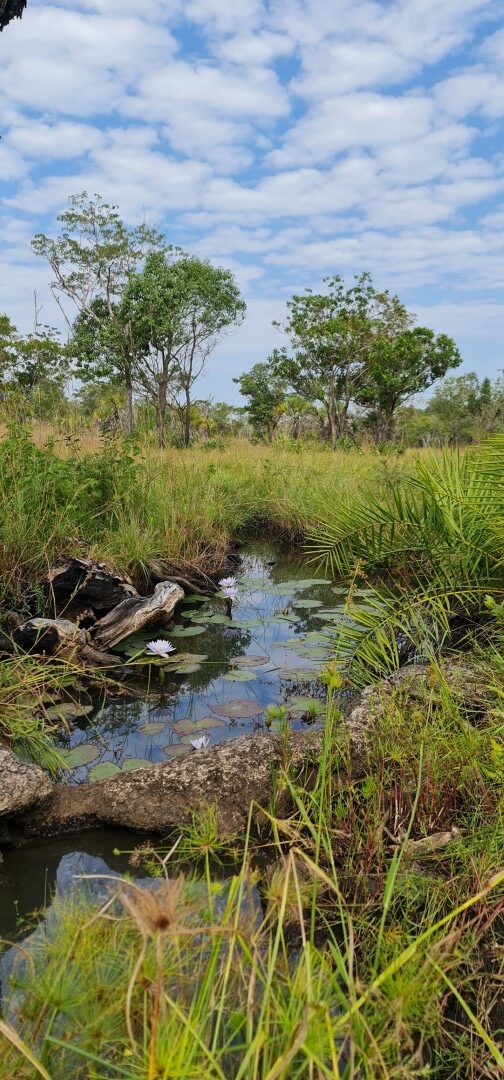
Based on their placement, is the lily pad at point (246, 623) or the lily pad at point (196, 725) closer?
the lily pad at point (196, 725)

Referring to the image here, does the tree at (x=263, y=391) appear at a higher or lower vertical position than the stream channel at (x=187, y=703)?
higher

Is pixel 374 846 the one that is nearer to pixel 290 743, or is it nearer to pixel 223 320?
pixel 290 743

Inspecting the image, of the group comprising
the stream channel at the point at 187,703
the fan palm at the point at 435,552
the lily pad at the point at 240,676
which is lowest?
the stream channel at the point at 187,703

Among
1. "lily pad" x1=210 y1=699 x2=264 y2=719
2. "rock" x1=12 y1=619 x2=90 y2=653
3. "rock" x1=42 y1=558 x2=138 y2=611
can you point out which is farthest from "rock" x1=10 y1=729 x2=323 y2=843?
"rock" x1=42 y1=558 x2=138 y2=611

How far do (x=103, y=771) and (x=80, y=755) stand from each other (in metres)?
0.23

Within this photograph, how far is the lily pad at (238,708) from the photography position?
11.5ft

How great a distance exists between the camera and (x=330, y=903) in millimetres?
1922

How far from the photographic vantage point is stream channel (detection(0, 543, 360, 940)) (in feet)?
7.58

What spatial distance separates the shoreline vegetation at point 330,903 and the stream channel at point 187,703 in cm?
26

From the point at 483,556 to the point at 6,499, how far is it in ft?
10.9

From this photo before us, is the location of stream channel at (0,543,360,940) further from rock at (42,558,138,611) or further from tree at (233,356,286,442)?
tree at (233,356,286,442)

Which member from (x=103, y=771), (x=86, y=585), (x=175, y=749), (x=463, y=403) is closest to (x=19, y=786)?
(x=103, y=771)

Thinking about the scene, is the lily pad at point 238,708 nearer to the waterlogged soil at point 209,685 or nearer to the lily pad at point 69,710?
the waterlogged soil at point 209,685

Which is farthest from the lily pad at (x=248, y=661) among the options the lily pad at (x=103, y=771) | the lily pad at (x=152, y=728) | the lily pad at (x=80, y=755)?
the lily pad at (x=103, y=771)
